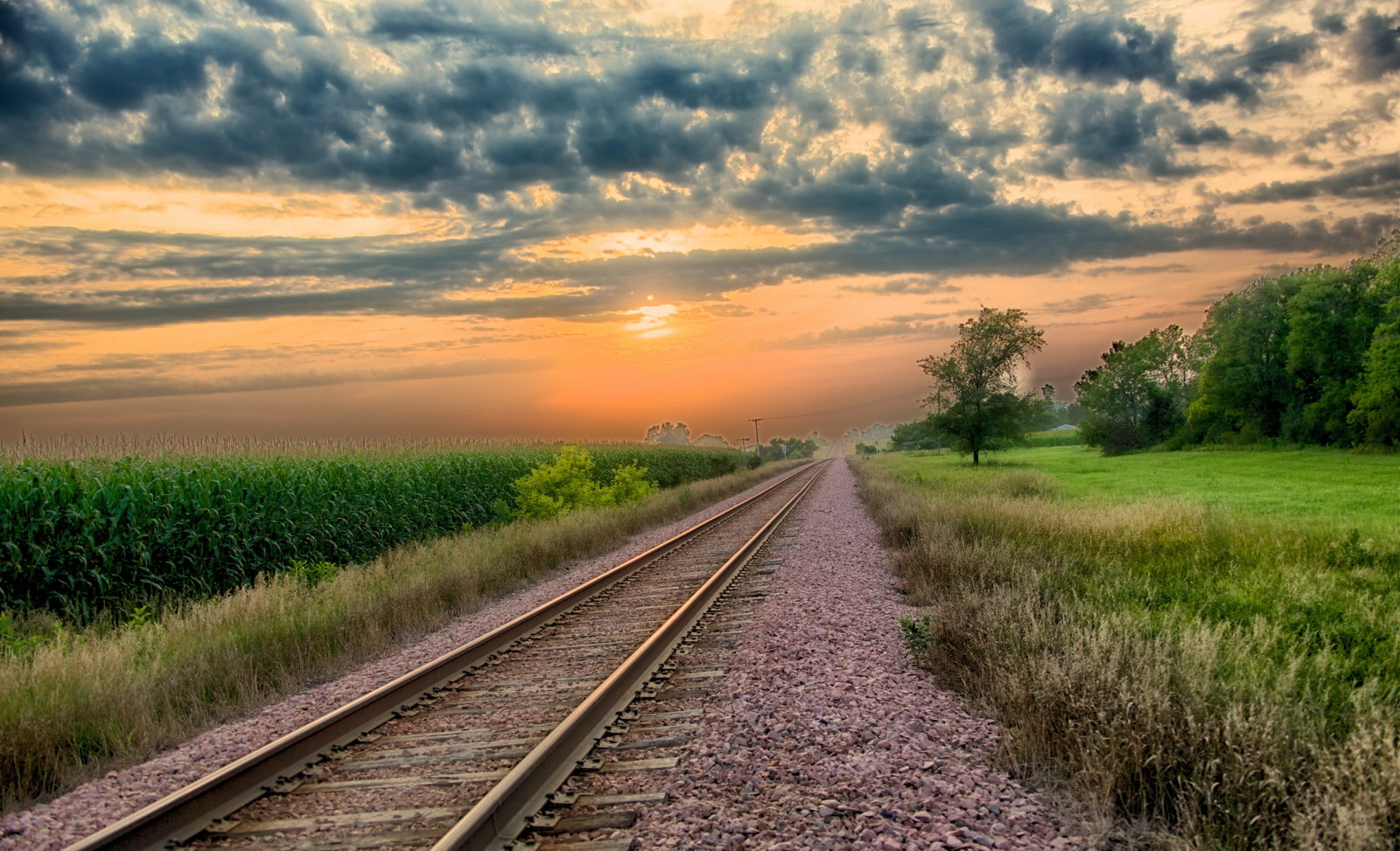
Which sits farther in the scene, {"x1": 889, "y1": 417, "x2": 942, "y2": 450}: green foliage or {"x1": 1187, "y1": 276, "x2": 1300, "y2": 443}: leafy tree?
{"x1": 889, "y1": 417, "x2": 942, "y2": 450}: green foliage

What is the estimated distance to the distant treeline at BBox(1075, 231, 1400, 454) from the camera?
38906 millimetres

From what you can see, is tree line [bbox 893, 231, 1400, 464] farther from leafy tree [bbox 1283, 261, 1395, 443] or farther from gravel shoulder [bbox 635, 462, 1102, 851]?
gravel shoulder [bbox 635, 462, 1102, 851]

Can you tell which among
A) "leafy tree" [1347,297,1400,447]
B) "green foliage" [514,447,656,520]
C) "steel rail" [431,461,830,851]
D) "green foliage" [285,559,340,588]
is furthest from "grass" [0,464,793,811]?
"leafy tree" [1347,297,1400,447]

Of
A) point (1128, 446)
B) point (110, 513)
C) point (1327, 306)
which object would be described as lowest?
point (1128, 446)

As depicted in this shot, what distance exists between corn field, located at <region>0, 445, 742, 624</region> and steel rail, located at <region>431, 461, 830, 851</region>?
27.9 feet

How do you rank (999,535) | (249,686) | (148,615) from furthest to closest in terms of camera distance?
1. (999,535)
2. (148,615)
3. (249,686)

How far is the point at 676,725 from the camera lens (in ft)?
17.0

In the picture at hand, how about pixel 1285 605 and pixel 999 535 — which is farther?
pixel 999 535

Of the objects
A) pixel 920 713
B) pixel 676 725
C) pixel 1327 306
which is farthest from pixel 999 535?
pixel 1327 306

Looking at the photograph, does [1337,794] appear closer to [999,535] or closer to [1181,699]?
[1181,699]

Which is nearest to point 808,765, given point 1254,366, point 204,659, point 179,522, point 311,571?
point 204,659

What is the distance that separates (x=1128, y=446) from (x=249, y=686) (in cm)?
7450

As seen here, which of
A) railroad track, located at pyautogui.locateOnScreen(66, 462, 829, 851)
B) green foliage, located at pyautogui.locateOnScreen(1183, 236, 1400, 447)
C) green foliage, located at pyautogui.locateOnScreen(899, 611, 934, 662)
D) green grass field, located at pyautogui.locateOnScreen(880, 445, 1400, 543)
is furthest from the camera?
green foliage, located at pyautogui.locateOnScreen(1183, 236, 1400, 447)

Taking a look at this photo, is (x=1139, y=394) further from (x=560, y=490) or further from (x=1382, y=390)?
(x=560, y=490)
